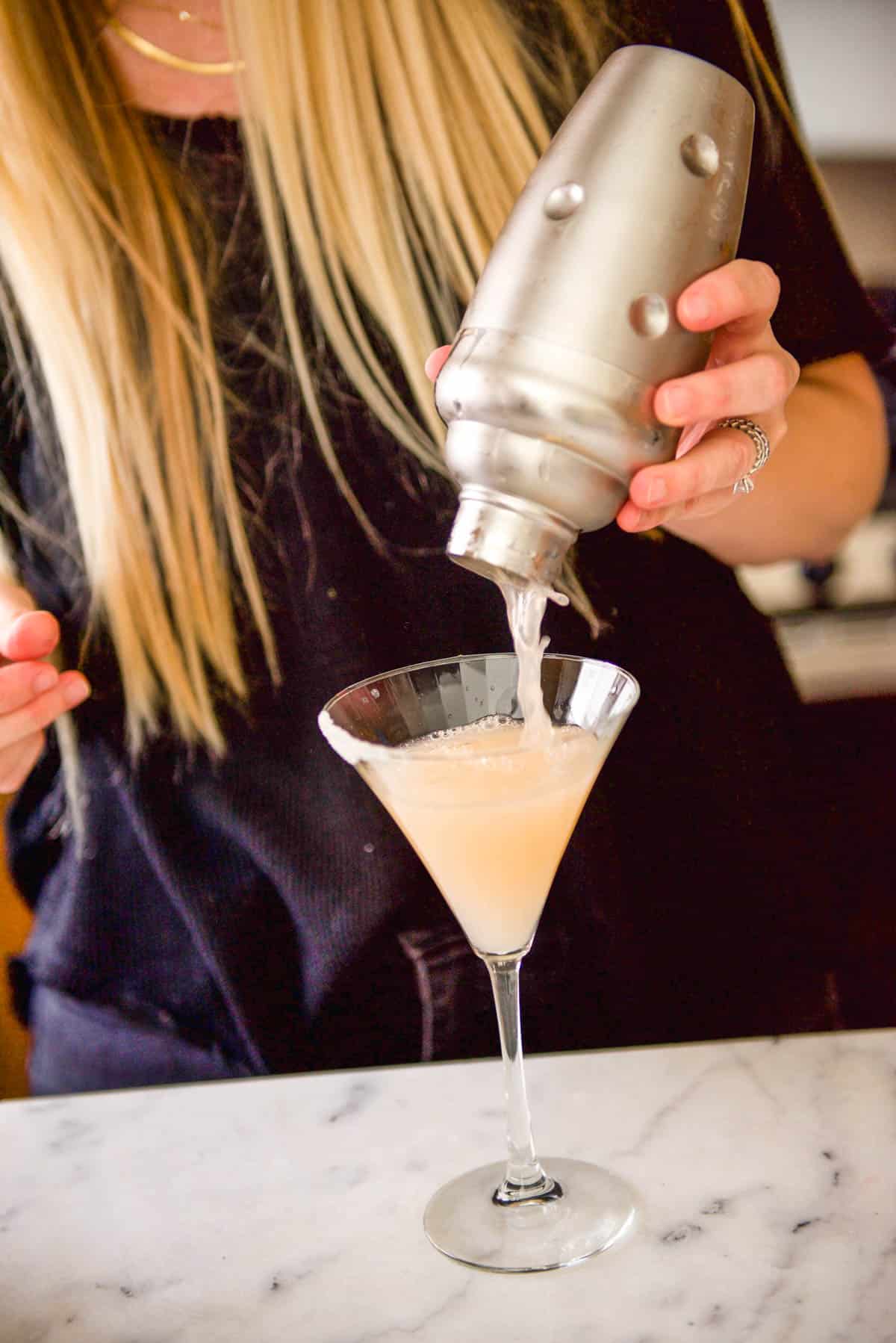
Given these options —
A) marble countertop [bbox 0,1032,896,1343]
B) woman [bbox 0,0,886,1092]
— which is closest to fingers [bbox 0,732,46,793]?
woman [bbox 0,0,886,1092]

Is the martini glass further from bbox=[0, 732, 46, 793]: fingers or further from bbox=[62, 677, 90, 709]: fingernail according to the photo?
bbox=[0, 732, 46, 793]: fingers

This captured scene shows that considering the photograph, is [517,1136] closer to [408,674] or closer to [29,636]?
[408,674]

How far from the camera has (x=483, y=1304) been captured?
74 centimetres

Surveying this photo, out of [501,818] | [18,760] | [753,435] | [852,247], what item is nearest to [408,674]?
[501,818]

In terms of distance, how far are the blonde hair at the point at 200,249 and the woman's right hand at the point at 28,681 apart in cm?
14

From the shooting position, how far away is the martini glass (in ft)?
2.51

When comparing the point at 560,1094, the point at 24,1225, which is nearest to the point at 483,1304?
the point at 560,1094

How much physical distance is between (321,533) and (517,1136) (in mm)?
602

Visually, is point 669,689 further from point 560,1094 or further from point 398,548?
point 560,1094

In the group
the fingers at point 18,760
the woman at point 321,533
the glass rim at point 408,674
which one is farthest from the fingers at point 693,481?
the fingers at point 18,760

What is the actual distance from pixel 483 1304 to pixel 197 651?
2.26ft

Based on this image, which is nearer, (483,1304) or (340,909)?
(483,1304)

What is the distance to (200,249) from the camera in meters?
1.20

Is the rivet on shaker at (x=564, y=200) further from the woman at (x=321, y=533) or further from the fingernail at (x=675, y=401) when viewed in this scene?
the woman at (x=321, y=533)
